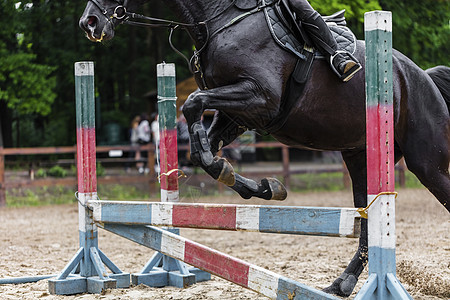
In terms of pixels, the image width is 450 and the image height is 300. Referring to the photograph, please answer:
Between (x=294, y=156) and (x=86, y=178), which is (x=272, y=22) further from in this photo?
(x=294, y=156)

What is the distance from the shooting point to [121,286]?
16.4 feet

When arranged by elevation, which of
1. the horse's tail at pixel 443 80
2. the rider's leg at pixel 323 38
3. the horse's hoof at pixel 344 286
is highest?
the rider's leg at pixel 323 38

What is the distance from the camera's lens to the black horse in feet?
12.4

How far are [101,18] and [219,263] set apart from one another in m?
1.62

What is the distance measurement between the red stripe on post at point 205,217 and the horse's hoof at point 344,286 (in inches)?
52.0

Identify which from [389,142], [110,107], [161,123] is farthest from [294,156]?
[389,142]

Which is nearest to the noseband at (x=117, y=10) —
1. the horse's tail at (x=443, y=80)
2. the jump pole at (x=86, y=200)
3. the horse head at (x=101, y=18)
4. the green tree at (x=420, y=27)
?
the horse head at (x=101, y=18)

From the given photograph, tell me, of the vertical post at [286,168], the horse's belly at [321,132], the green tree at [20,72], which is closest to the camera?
the horse's belly at [321,132]

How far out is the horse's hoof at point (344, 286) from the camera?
14.7 feet

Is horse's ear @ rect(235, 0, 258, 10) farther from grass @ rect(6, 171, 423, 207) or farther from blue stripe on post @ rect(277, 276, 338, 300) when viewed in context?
grass @ rect(6, 171, 423, 207)

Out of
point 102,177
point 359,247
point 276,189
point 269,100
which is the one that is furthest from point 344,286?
point 102,177

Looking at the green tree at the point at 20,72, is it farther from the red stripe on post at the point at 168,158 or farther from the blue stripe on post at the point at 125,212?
the blue stripe on post at the point at 125,212

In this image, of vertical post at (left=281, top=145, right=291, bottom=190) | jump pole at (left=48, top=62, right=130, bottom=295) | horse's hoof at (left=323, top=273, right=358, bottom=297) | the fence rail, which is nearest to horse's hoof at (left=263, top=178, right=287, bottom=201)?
horse's hoof at (left=323, top=273, right=358, bottom=297)

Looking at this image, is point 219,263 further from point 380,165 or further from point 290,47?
point 290,47
